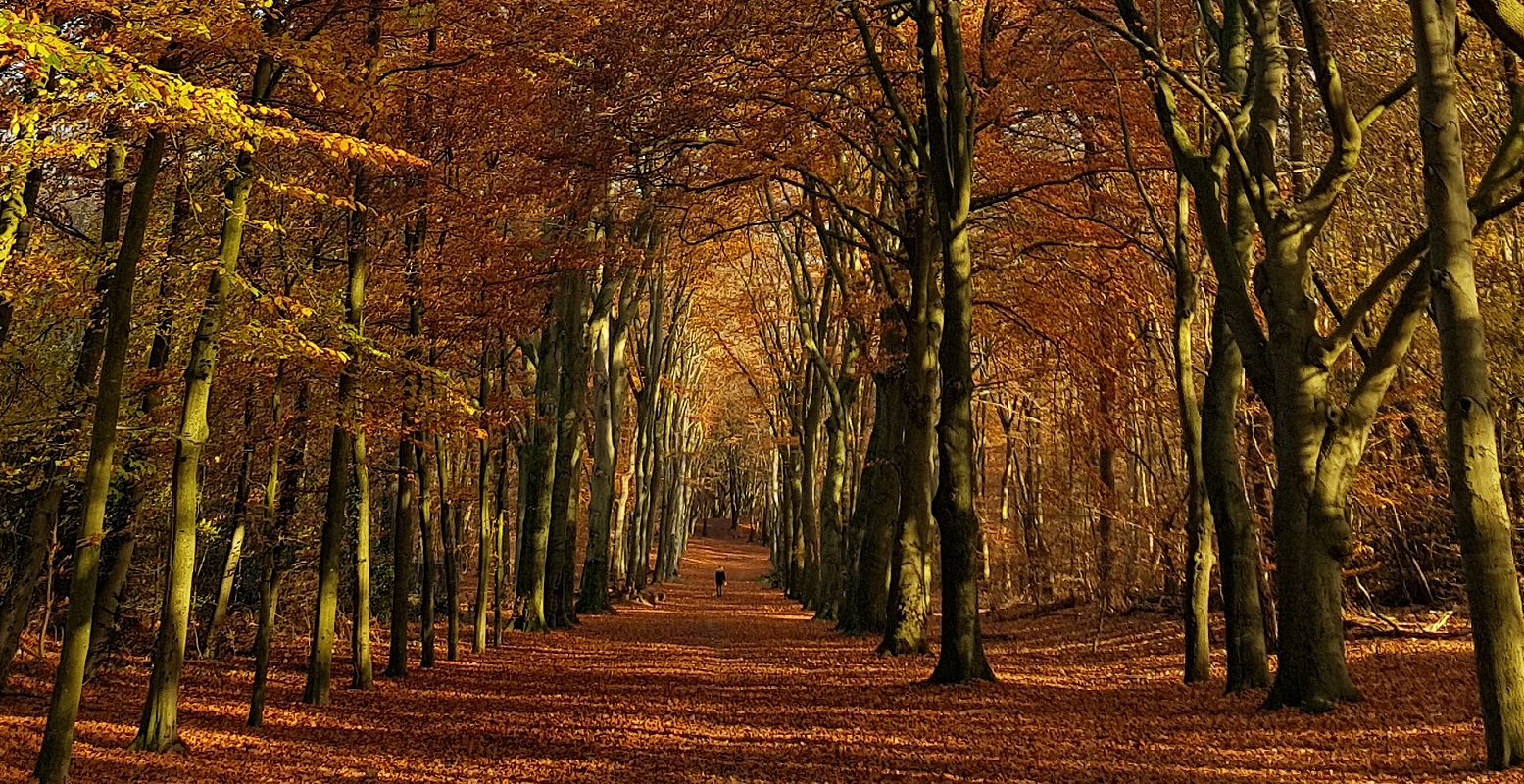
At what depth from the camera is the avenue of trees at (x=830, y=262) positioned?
25.0ft

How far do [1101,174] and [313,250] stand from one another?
34.7ft

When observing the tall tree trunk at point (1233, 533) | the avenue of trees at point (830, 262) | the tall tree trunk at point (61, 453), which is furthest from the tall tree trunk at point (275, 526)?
the tall tree trunk at point (1233, 533)

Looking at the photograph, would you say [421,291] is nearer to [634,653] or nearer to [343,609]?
[634,653]

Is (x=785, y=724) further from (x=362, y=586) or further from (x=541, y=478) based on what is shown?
(x=541, y=478)

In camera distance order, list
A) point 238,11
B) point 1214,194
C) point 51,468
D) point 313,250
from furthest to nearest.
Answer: point 313,250
point 51,468
point 1214,194
point 238,11

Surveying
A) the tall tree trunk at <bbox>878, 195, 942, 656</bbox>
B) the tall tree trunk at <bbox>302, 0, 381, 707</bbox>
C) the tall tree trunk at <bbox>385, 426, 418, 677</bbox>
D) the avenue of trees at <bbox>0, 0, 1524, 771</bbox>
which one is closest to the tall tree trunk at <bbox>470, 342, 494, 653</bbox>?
the avenue of trees at <bbox>0, 0, 1524, 771</bbox>

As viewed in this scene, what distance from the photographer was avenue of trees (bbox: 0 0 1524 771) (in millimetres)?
7625

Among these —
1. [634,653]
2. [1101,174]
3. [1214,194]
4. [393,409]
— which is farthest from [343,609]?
[1214,194]

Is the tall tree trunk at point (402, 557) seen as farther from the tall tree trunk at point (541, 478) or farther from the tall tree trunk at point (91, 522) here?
the tall tree trunk at point (541, 478)

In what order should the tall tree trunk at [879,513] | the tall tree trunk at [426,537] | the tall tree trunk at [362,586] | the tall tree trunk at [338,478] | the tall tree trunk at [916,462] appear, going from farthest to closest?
the tall tree trunk at [879,513] < the tall tree trunk at [916,462] < the tall tree trunk at [426,537] < the tall tree trunk at [362,586] < the tall tree trunk at [338,478]

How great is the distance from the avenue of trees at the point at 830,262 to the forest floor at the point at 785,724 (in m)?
0.63

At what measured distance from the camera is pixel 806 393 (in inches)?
1096

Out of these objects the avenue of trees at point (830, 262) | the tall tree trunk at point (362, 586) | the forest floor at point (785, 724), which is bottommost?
the forest floor at point (785, 724)

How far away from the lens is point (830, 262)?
784 inches
